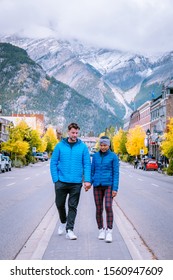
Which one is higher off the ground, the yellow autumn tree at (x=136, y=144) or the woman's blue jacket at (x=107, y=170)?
the yellow autumn tree at (x=136, y=144)

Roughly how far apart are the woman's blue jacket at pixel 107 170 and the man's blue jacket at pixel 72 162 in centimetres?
22

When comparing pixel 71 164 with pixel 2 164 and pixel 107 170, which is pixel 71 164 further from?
pixel 2 164

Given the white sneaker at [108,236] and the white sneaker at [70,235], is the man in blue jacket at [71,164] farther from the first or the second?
the white sneaker at [108,236]

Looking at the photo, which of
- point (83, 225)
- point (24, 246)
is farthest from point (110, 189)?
point (83, 225)

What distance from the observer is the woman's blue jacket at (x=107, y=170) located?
949 centimetres

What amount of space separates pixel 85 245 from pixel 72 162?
1512 millimetres

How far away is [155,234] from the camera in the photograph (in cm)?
1098

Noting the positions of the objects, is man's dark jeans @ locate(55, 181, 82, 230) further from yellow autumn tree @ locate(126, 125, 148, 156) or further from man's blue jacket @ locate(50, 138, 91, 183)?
yellow autumn tree @ locate(126, 125, 148, 156)

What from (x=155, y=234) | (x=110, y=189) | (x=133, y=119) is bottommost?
(x=155, y=234)

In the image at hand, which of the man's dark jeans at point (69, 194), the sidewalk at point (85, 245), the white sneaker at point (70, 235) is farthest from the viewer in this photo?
the white sneaker at point (70, 235)

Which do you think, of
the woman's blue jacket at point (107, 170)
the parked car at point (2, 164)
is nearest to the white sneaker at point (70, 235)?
the woman's blue jacket at point (107, 170)

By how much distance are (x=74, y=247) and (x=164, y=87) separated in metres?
88.4

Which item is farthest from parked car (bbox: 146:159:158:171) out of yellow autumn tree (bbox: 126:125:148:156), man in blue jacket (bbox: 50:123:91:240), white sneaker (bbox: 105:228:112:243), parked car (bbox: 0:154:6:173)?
man in blue jacket (bbox: 50:123:91:240)

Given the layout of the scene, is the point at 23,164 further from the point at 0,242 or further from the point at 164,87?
the point at 0,242
